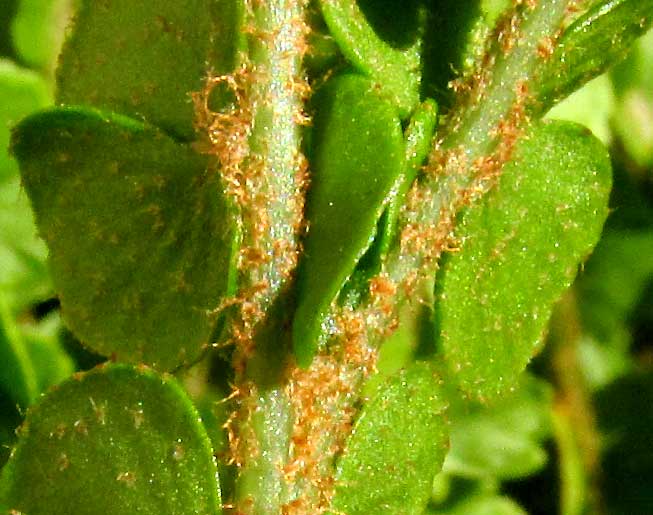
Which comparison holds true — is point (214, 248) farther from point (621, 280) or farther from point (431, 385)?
point (621, 280)

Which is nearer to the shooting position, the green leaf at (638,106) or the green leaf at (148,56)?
the green leaf at (148,56)

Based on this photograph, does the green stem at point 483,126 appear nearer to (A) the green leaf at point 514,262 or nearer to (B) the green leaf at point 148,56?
(A) the green leaf at point 514,262

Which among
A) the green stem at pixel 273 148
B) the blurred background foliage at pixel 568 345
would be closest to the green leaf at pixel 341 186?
the green stem at pixel 273 148

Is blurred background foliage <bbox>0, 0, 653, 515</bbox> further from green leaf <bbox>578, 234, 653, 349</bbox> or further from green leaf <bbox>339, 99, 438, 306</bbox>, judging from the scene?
green leaf <bbox>339, 99, 438, 306</bbox>

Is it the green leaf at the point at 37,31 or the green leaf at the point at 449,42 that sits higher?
the green leaf at the point at 449,42

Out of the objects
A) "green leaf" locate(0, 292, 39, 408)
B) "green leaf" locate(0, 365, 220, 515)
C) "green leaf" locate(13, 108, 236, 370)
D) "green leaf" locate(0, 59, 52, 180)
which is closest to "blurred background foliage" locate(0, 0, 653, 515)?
"green leaf" locate(0, 59, 52, 180)
